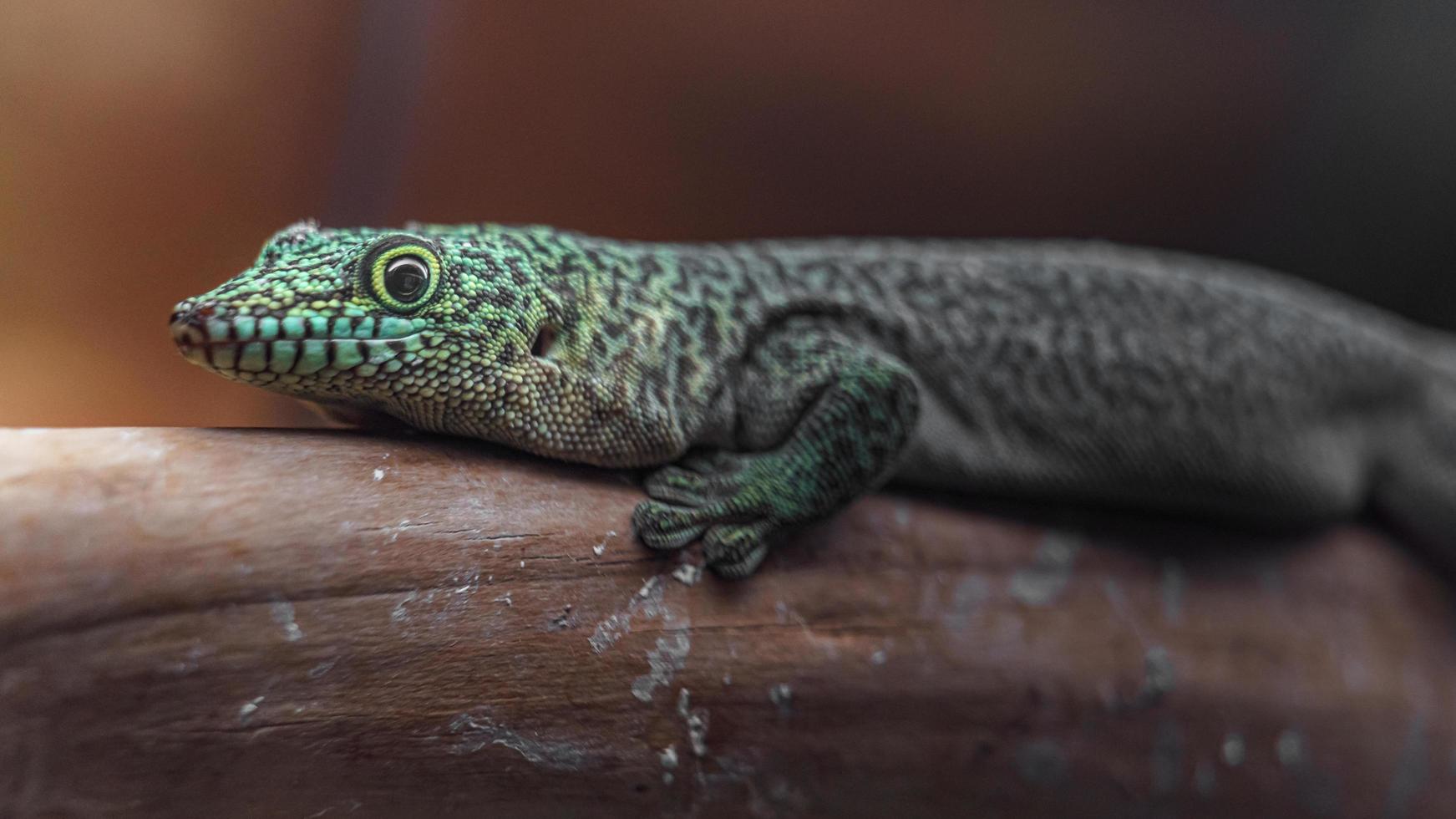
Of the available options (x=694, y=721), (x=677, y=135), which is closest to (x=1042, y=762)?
(x=694, y=721)

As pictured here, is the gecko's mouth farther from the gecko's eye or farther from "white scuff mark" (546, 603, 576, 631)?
"white scuff mark" (546, 603, 576, 631)

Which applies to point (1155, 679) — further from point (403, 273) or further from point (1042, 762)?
point (403, 273)

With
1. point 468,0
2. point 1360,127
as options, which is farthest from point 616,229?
point 1360,127

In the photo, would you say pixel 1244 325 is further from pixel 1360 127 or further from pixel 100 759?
pixel 100 759

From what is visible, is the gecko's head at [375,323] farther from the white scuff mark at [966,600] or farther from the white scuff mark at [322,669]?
the white scuff mark at [966,600]

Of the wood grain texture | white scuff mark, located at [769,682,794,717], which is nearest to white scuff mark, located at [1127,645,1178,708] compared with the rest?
the wood grain texture
